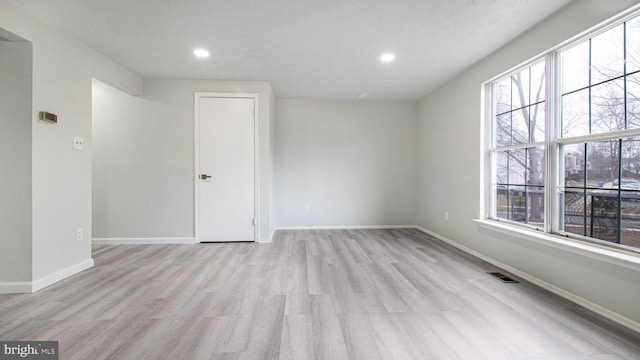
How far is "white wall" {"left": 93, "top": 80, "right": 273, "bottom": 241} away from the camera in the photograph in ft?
13.1

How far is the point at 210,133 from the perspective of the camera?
412 centimetres

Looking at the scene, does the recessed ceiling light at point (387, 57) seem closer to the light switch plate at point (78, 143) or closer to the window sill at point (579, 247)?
the window sill at point (579, 247)

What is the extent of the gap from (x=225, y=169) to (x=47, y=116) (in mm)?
2011

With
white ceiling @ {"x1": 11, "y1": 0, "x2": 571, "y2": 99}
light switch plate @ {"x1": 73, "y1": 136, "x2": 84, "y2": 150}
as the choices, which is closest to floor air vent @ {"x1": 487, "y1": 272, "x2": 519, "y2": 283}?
white ceiling @ {"x1": 11, "y1": 0, "x2": 571, "y2": 99}

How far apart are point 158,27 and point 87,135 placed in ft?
4.86

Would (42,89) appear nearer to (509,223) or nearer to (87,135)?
(87,135)

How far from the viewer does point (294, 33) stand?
268cm

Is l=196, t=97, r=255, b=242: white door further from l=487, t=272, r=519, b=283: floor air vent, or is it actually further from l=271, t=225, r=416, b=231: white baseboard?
l=487, t=272, r=519, b=283: floor air vent

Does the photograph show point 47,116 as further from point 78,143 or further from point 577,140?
point 577,140

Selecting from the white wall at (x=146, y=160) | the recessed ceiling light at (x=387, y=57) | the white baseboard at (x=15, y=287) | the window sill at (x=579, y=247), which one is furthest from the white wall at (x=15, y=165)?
the window sill at (x=579, y=247)

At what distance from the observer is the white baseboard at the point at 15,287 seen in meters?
2.36

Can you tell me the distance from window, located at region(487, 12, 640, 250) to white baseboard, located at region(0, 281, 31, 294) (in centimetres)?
473

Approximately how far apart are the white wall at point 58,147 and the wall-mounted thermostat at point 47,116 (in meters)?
0.04

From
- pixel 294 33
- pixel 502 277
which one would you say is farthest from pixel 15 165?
pixel 502 277
